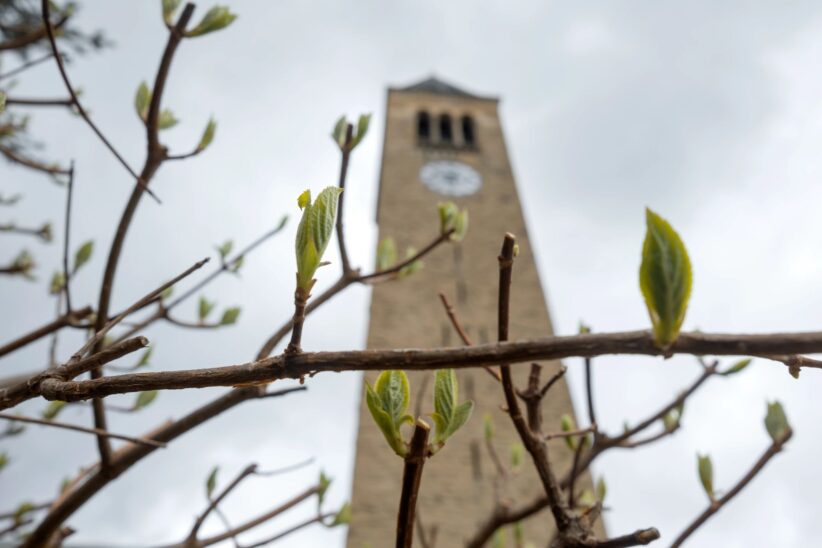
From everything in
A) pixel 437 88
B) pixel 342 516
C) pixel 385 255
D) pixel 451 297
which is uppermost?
pixel 437 88

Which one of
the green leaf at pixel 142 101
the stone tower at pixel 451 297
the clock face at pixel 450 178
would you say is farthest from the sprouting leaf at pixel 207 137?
the clock face at pixel 450 178

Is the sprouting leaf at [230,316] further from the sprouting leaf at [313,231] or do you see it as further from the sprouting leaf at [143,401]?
the sprouting leaf at [313,231]

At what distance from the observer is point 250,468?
118cm

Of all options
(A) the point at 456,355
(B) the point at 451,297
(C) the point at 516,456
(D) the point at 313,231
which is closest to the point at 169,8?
(D) the point at 313,231

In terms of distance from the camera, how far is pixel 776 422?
0.94 meters

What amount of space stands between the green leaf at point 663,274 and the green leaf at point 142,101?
104 centimetres

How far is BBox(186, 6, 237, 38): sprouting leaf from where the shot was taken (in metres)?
1.05

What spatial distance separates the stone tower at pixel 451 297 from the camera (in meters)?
7.80

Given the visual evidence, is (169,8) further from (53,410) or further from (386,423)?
(53,410)

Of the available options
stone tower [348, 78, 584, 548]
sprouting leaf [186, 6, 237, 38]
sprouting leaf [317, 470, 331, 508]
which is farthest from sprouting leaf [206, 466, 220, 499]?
stone tower [348, 78, 584, 548]

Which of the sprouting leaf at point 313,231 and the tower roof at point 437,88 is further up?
the tower roof at point 437,88

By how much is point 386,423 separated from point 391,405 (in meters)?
0.02

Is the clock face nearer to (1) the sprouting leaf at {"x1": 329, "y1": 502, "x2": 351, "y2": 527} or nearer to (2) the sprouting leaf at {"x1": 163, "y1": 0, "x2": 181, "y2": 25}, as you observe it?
(1) the sprouting leaf at {"x1": 329, "y1": 502, "x2": 351, "y2": 527}

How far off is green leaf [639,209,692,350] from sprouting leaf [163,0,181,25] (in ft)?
3.26
